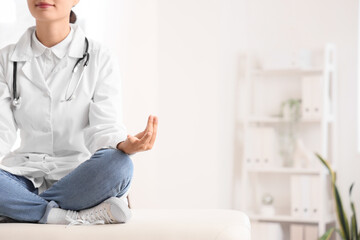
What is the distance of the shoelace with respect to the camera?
→ 5.61 ft

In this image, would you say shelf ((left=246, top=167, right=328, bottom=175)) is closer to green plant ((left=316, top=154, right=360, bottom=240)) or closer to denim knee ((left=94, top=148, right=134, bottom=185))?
green plant ((left=316, top=154, right=360, bottom=240))

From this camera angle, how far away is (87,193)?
1734 millimetres

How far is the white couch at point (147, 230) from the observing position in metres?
1.59

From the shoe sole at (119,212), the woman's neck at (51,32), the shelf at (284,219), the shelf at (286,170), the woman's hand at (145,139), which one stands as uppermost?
the woman's neck at (51,32)

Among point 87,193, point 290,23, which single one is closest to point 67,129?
point 87,193

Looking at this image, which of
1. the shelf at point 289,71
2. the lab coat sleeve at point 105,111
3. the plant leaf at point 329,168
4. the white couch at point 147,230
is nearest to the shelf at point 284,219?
the plant leaf at point 329,168

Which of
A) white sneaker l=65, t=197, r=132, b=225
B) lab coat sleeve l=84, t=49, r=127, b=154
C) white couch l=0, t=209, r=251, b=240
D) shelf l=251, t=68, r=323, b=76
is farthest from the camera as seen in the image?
shelf l=251, t=68, r=323, b=76

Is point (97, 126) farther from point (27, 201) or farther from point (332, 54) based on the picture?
point (332, 54)

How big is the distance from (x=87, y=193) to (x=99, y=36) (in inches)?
62.3

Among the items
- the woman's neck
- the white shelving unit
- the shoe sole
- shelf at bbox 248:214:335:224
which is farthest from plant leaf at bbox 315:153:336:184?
the shoe sole

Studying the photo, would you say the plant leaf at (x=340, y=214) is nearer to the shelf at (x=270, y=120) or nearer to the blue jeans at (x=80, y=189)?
the shelf at (x=270, y=120)

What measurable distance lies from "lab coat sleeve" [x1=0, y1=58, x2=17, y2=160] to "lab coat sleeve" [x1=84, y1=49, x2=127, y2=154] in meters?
A: 0.22

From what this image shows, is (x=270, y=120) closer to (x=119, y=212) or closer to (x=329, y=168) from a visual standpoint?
(x=329, y=168)

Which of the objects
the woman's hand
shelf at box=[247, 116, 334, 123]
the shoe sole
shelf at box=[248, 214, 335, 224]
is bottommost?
shelf at box=[248, 214, 335, 224]
